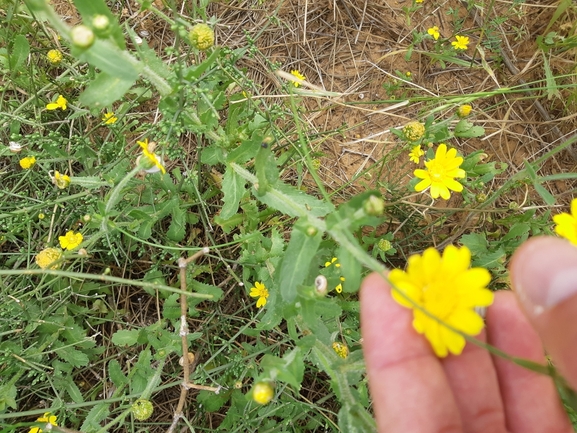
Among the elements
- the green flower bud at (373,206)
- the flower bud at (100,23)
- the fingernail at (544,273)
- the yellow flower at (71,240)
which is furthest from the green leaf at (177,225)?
the fingernail at (544,273)

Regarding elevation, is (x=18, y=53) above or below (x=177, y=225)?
above

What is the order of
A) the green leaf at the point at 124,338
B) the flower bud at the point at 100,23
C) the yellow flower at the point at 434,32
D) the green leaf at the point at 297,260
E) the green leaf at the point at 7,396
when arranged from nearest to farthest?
the flower bud at the point at 100,23, the green leaf at the point at 297,260, the green leaf at the point at 7,396, the green leaf at the point at 124,338, the yellow flower at the point at 434,32

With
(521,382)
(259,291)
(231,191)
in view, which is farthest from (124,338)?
(521,382)

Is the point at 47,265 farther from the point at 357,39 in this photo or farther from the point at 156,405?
the point at 357,39

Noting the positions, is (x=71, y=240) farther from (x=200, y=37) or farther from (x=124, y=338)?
(x=200, y=37)

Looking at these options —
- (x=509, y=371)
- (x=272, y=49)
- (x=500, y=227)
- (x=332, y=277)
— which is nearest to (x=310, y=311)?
(x=332, y=277)

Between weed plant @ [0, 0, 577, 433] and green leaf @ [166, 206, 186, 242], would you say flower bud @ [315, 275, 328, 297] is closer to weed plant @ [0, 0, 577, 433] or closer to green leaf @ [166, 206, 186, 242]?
weed plant @ [0, 0, 577, 433]

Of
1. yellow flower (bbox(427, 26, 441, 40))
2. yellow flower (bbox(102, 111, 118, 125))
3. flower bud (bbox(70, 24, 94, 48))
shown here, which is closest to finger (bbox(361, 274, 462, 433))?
flower bud (bbox(70, 24, 94, 48))

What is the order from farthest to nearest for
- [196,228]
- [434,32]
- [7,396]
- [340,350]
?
[434,32]
[196,228]
[7,396]
[340,350]

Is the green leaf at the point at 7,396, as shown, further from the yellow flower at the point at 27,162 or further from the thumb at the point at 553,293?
the thumb at the point at 553,293
